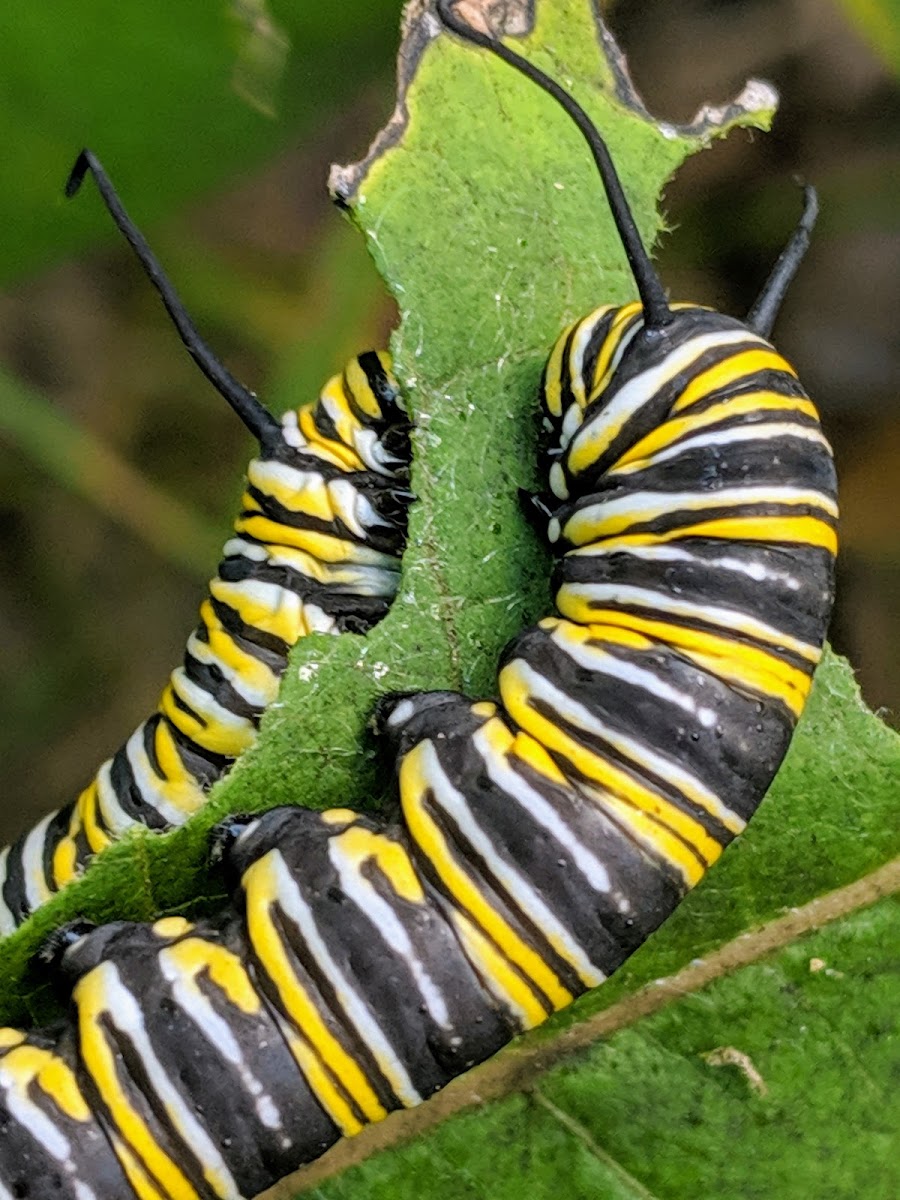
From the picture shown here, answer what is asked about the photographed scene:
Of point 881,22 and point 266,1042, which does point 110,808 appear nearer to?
point 266,1042

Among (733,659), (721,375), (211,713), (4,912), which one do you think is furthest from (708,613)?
(4,912)

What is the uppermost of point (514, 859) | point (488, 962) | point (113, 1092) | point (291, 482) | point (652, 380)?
point (291, 482)

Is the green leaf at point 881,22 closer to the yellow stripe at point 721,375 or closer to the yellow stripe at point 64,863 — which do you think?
the yellow stripe at point 721,375

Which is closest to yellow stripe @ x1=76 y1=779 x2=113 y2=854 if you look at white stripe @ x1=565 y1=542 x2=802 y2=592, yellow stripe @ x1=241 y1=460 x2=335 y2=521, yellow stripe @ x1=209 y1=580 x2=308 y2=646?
yellow stripe @ x1=209 y1=580 x2=308 y2=646

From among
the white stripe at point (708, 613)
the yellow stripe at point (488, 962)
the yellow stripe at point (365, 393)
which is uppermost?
the yellow stripe at point (365, 393)

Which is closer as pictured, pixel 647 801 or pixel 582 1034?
pixel 647 801

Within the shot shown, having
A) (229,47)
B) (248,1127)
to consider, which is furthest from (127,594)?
(248,1127)

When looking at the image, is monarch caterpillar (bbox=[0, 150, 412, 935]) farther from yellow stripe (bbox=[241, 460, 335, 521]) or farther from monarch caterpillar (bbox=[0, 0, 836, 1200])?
monarch caterpillar (bbox=[0, 0, 836, 1200])

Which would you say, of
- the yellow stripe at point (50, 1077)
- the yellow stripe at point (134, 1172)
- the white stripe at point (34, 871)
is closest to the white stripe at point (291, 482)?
the white stripe at point (34, 871)
